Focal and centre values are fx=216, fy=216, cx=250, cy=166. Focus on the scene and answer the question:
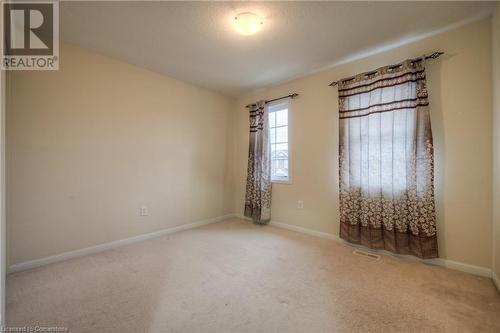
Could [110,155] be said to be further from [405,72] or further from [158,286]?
[405,72]

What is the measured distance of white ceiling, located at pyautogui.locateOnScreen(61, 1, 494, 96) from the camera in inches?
75.7

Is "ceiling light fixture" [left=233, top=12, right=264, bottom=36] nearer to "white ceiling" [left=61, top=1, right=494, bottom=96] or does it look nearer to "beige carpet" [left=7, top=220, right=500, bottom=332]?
"white ceiling" [left=61, top=1, right=494, bottom=96]

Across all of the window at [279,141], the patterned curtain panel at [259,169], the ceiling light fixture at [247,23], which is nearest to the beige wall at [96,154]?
the patterned curtain panel at [259,169]

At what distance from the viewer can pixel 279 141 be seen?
3.72 meters

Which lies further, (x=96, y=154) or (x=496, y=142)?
(x=96, y=154)

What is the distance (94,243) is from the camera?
262 cm

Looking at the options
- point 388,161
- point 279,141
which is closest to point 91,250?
point 279,141

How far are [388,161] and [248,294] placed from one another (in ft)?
6.86

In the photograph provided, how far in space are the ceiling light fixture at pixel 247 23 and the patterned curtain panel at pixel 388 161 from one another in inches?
56.3

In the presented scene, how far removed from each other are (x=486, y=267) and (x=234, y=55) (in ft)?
11.3

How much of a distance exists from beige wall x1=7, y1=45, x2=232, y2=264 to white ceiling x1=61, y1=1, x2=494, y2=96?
1.30 ft

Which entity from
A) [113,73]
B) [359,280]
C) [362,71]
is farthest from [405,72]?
[113,73]

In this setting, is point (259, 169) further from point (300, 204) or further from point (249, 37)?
point (249, 37)

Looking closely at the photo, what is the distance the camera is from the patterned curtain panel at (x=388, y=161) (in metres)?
2.27
